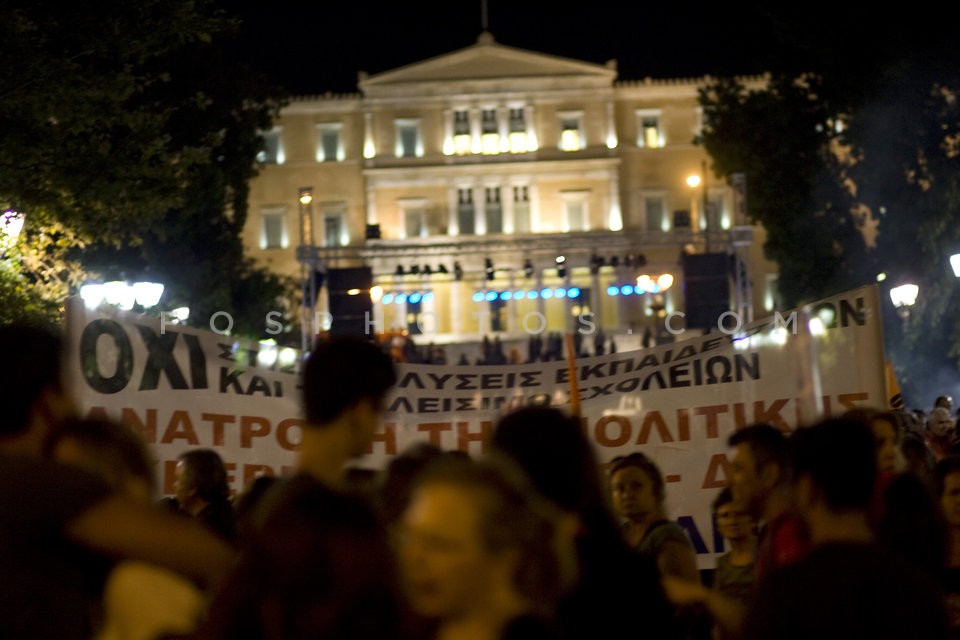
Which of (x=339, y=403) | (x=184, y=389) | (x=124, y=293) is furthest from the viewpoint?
(x=124, y=293)

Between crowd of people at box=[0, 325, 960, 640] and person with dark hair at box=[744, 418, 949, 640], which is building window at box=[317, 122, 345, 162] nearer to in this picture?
crowd of people at box=[0, 325, 960, 640]

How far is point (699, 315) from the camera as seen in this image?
24.6 m

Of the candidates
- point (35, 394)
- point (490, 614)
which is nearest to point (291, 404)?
point (35, 394)

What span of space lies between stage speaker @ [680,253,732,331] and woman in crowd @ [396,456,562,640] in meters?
22.8

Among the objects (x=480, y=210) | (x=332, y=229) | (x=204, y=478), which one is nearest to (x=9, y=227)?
(x=204, y=478)

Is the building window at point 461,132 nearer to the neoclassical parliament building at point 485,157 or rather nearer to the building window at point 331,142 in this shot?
the neoclassical parliament building at point 485,157

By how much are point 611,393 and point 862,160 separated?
2403 centimetres

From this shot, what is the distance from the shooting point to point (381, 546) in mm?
2246

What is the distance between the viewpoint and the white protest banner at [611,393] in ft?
22.3

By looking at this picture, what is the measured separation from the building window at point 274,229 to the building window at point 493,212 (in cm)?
830

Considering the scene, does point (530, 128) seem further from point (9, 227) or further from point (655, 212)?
point (9, 227)

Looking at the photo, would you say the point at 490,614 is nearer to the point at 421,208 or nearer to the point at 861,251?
the point at 861,251

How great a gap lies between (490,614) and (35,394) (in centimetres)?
111
